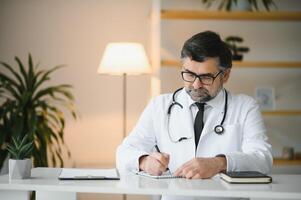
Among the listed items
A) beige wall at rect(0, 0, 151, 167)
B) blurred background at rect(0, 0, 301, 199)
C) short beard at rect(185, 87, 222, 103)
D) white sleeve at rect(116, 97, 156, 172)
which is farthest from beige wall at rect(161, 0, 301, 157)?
short beard at rect(185, 87, 222, 103)

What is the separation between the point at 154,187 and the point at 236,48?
8.26 ft

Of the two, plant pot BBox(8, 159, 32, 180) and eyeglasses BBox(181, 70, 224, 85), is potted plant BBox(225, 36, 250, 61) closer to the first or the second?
eyeglasses BBox(181, 70, 224, 85)

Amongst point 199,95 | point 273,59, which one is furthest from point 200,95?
point 273,59

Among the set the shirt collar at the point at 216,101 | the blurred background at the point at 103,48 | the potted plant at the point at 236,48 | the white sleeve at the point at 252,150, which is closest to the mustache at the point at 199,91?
the shirt collar at the point at 216,101

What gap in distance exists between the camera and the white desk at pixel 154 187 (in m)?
1.75

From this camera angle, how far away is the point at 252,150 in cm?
230

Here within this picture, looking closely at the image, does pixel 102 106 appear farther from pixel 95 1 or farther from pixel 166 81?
pixel 95 1

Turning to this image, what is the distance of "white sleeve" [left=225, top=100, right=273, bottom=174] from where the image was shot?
7.14ft

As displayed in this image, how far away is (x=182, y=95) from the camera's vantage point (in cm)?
259

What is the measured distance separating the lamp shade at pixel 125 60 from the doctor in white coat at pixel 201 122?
1300 millimetres

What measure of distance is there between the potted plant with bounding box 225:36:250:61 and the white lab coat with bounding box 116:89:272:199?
1.56m

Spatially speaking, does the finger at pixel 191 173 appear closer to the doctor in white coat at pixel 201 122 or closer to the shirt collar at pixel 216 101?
the doctor in white coat at pixel 201 122

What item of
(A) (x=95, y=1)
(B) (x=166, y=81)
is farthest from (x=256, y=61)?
(A) (x=95, y=1)

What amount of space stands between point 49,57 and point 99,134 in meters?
0.79
